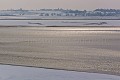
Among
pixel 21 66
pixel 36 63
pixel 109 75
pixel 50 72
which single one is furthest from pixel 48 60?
pixel 109 75

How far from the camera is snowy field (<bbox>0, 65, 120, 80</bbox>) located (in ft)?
54.6

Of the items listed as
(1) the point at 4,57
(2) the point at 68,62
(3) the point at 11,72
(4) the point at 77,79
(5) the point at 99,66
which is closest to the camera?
(4) the point at 77,79

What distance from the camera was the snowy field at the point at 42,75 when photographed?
16641mm

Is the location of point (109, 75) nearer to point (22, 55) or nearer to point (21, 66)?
point (21, 66)

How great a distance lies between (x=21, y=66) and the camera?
2030 cm

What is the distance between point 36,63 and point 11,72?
3465 mm

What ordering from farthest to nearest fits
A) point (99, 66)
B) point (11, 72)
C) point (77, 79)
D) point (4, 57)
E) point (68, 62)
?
point (4, 57) < point (68, 62) < point (99, 66) < point (11, 72) < point (77, 79)

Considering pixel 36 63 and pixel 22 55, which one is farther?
pixel 22 55

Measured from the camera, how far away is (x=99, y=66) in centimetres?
2028

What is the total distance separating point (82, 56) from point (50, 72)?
6.61 metres

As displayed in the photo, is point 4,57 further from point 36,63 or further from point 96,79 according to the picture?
point 96,79

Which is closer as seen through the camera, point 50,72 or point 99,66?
A: point 50,72

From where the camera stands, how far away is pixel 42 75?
17375mm

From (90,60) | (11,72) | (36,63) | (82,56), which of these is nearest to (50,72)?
(11,72)
